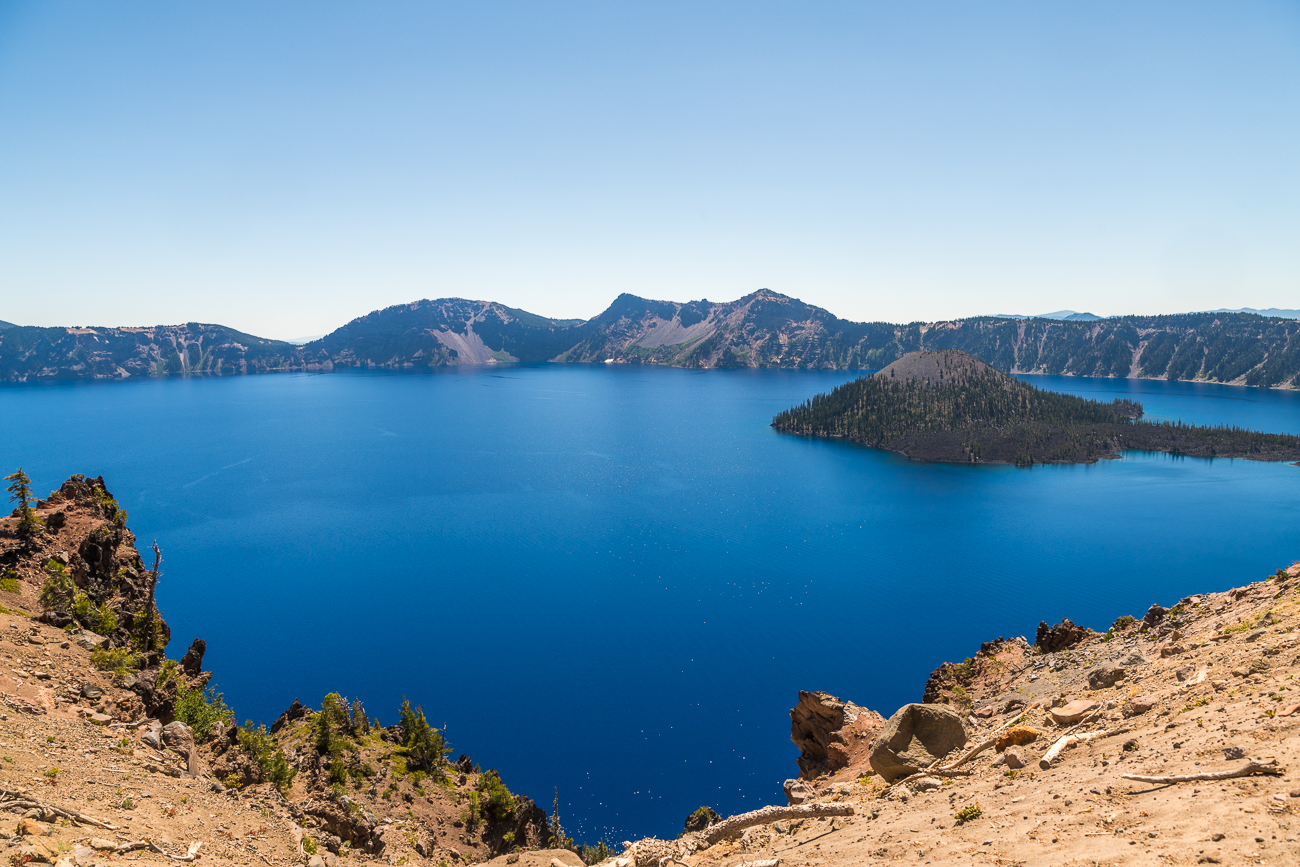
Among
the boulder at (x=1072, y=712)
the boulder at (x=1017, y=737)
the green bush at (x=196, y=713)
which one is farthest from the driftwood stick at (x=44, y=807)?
the boulder at (x=1072, y=712)

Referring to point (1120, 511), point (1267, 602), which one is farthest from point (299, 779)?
point (1120, 511)

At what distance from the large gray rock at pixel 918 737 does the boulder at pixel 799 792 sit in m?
5.10

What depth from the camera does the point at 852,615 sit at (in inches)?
3260

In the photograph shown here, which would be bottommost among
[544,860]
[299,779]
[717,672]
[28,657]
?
[717,672]

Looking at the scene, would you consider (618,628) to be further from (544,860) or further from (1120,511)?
(1120,511)

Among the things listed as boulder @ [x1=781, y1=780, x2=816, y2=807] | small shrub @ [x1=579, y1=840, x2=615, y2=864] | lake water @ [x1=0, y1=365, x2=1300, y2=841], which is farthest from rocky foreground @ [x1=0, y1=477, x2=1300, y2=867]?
lake water @ [x1=0, y1=365, x2=1300, y2=841]

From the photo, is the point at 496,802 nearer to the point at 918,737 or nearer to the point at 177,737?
the point at 177,737

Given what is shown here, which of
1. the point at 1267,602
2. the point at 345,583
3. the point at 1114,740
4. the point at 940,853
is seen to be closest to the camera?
the point at 940,853

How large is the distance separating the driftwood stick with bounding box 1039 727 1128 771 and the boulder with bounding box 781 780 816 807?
1183cm

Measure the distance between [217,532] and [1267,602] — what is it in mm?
136165

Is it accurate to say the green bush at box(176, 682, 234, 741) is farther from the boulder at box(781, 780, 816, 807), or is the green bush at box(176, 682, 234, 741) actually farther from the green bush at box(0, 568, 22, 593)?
the boulder at box(781, 780, 816, 807)

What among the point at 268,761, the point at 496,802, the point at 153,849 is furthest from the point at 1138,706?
the point at 268,761

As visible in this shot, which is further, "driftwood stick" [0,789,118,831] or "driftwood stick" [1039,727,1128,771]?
"driftwood stick" [1039,727,1128,771]

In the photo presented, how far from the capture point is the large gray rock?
83.3 feet
